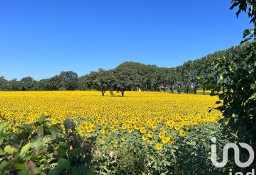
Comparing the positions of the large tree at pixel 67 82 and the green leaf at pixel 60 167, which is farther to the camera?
the large tree at pixel 67 82

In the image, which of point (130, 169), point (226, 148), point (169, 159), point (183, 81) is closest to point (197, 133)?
point (169, 159)

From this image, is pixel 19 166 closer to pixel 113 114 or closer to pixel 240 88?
pixel 240 88

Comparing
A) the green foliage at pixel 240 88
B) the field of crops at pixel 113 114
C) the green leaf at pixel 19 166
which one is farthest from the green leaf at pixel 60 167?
the green foliage at pixel 240 88

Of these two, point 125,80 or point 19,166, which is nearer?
point 19,166

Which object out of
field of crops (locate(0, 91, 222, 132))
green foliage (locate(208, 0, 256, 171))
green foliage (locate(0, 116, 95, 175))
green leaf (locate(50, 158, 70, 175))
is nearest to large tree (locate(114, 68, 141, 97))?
field of crops (locate(0, 91, 222, 132))

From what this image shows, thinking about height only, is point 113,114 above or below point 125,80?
below

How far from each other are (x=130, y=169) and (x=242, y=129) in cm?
238

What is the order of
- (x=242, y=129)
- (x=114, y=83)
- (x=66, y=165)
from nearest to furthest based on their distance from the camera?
(x=66, y=165)
(x=242, y=129)
(x=114, y=83)

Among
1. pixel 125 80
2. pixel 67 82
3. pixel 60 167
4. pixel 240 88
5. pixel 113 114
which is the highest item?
pixel 67 82

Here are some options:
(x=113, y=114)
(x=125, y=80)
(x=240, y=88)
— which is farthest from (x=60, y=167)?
(x=125, y=80)

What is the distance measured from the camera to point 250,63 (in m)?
3.38

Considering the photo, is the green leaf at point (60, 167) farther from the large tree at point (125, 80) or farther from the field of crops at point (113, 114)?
the large tree at point (125, 80)

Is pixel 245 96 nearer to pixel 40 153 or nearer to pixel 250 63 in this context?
pixel 250 63

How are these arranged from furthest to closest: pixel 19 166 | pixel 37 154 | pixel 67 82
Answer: pixel 67 82, pixel 37 154, pixel 19 166
